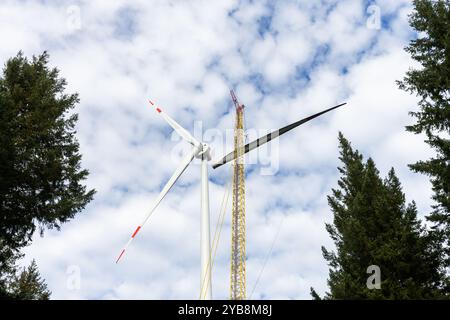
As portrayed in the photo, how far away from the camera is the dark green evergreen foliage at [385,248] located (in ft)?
78.9

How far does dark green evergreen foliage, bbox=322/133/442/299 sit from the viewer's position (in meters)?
24.1

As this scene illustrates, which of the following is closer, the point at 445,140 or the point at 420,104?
the point at 445,140

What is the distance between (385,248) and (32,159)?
20819mm

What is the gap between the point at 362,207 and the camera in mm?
27625

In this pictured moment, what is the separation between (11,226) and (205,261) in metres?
11.0

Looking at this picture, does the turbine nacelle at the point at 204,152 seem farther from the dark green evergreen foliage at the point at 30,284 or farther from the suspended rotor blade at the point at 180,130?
the dark green evergreen foliage at the point at 30,284

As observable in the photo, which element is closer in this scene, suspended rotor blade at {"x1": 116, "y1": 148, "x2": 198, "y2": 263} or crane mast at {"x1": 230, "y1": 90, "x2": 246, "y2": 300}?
suspended rotor blade at {"x1": 116, "y1": 148, "x2": 198, "y2": 263}

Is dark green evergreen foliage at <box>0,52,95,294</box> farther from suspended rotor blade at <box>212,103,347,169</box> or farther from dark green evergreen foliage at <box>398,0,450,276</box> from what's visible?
dark green evergreen foliage at <box>398,0,450,276</box>

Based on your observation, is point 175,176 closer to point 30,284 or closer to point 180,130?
point 180,130

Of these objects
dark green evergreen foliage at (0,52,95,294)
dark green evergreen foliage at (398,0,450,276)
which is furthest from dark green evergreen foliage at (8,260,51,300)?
dark green evergreen foliage at (398,0,450,276)

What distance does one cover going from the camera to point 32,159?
2619 cm

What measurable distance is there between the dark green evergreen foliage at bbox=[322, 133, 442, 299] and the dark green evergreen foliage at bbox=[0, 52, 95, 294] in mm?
16636
